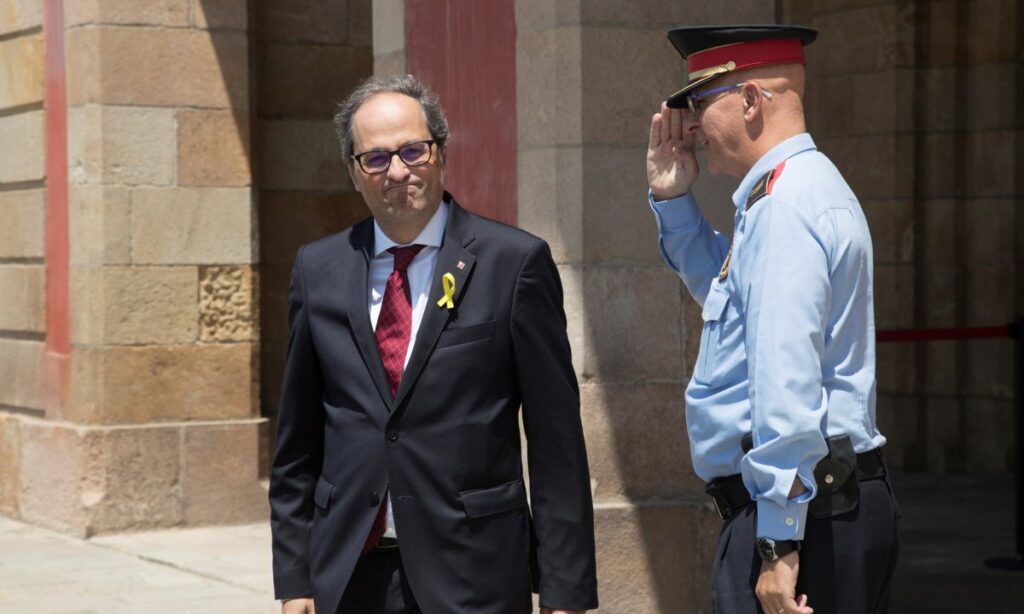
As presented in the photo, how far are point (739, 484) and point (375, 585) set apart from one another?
0.73m

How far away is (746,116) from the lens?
11.0 feet

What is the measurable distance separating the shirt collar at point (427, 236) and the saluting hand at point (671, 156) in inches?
16.2

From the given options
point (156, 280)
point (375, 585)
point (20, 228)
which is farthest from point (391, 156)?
point (20, 228)

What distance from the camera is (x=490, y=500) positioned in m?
3.52

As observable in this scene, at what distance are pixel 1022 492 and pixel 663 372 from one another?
2.38 meters

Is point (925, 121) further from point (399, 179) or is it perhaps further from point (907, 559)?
point (399, 179)

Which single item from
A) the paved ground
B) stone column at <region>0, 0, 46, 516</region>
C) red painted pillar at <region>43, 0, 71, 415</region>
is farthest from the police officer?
stone column at <region>0, 0, 46, 516</region>

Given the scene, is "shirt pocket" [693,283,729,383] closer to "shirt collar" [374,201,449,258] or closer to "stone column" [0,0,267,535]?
"shirt collar" [374,201,449,258]

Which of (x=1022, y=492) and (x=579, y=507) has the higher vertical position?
(x=579, y=507)

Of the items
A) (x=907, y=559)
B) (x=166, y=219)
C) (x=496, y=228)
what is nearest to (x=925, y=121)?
(x=907, y=559)

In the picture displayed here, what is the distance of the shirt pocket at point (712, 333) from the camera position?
132 inches

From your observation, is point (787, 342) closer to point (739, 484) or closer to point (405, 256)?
point (739, 484)

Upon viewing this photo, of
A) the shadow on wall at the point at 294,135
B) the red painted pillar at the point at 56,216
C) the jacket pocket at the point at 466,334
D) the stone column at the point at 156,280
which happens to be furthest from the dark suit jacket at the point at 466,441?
the shadow on wall at the point at 294,135

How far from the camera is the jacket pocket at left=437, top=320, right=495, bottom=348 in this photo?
352 cm
